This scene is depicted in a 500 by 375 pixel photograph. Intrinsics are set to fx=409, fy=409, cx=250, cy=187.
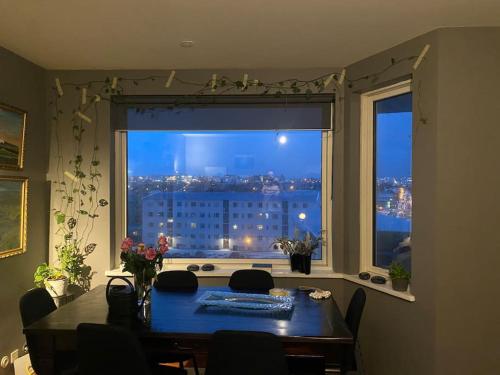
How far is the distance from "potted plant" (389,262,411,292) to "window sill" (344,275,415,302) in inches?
1.6

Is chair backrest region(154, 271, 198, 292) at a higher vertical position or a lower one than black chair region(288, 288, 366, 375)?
higher

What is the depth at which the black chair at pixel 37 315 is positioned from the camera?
233 cm

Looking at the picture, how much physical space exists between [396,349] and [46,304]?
253 centimetres

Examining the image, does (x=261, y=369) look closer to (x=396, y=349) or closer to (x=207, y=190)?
(x=396, y=349)

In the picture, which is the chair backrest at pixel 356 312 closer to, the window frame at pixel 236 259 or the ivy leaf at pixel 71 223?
the window frame at pixel 236 259

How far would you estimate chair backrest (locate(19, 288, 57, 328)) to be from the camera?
2459 millimetres

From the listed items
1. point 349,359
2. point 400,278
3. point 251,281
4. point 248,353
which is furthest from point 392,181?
point 248,353

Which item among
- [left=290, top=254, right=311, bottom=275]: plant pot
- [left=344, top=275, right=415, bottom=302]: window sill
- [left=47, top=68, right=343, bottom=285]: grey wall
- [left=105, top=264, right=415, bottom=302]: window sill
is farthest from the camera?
[left=47, top=68, right=343, bottom=285]: grey wall

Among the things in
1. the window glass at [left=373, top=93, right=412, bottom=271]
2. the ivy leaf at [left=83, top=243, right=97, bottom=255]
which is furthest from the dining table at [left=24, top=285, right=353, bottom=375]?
the ivy leaf at [left=83, top=243, right=97, bottom=255]

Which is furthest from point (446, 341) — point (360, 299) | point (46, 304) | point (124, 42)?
point (124, 42)

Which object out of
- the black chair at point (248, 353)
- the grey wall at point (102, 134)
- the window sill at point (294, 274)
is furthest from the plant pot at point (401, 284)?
the grey wall at point (102, 134)

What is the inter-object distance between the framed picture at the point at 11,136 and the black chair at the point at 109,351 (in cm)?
178

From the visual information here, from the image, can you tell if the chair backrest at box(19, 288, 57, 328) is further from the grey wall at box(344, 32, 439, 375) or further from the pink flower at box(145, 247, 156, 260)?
the grey wall at box(344, 32, 439, 375)

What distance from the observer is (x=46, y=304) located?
2.69 metres
